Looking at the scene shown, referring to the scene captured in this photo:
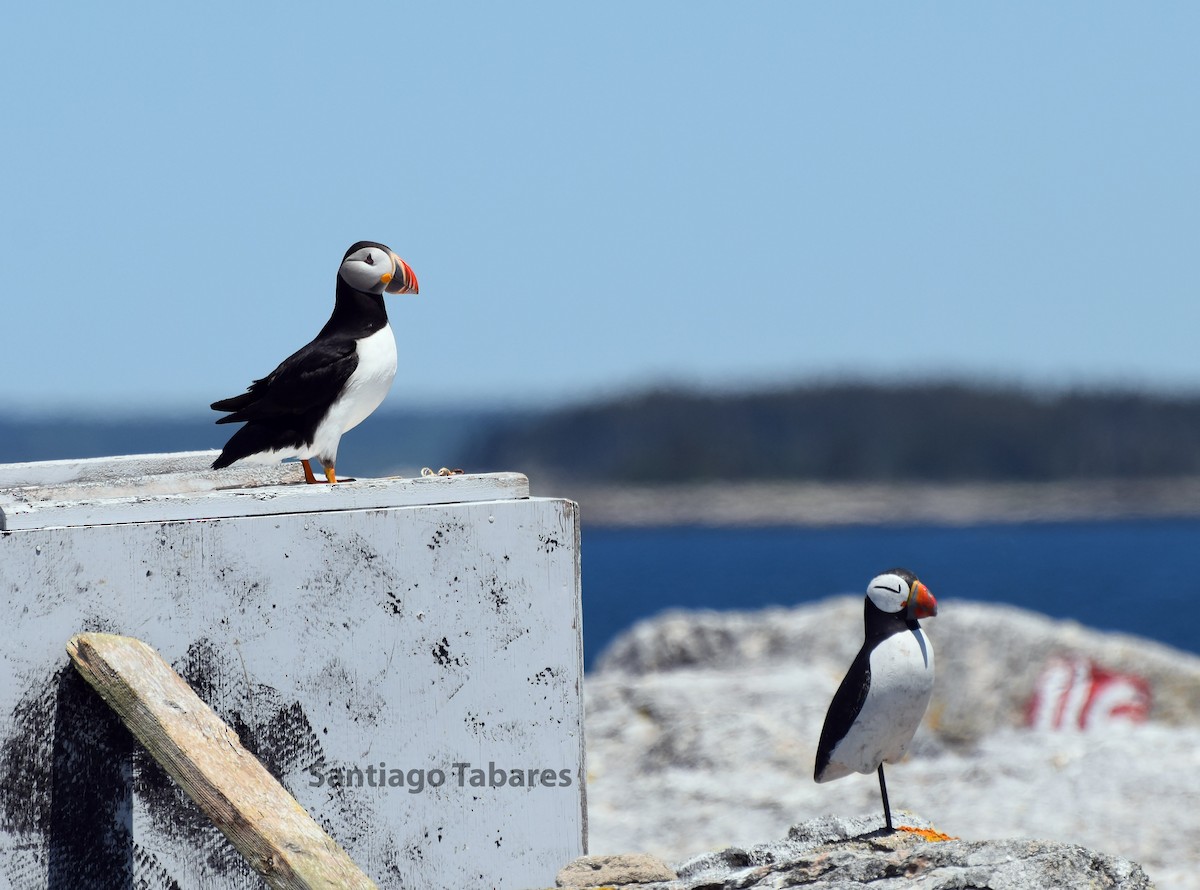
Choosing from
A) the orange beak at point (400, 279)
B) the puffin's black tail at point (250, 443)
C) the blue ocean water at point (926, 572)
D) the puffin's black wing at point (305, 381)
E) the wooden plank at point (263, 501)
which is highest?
the orange beak at point (400, 279)

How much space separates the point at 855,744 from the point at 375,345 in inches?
81.6

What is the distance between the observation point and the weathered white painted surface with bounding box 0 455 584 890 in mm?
4367

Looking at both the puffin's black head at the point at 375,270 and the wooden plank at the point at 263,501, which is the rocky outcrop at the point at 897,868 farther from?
the puffin's black head at the point at 375,270

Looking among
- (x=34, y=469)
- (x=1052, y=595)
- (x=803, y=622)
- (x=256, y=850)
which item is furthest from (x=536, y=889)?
(x=1052, y=595)

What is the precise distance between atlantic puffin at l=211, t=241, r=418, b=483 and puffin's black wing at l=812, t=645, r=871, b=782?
6.00 feet

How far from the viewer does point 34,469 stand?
231 inches

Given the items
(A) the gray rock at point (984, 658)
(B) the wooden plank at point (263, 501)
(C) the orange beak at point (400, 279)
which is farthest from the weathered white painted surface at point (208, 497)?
(A) the gray rock at point (984, 658)

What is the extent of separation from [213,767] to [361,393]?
→ 5.01 feet

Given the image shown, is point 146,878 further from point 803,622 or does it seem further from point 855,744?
point 803,622

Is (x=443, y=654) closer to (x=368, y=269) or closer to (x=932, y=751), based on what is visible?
(x=368, y=269)

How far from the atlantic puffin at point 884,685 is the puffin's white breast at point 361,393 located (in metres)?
1.77

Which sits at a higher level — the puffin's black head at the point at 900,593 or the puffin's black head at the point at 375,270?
the puffin's black head at the point at 375,270

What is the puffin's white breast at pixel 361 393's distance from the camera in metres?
5.11

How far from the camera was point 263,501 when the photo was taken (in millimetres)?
4629
